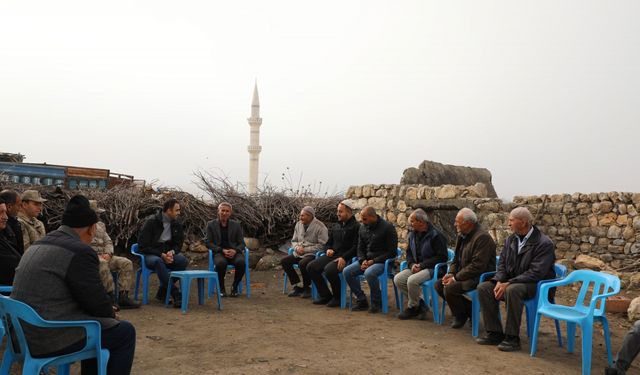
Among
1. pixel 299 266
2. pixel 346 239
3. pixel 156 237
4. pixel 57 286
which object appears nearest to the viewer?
pixel 57 286

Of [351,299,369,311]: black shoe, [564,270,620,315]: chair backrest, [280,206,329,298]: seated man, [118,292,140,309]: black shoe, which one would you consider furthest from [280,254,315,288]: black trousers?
[564,270,620,315]: chair backrest

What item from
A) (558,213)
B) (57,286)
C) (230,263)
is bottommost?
(230,263)

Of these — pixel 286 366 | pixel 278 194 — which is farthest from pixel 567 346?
pixel 278 194

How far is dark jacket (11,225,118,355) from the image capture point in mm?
2949

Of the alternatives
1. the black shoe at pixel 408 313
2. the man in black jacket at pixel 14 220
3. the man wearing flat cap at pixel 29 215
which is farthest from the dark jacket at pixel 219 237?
the man in black jacket at pixel 14 220

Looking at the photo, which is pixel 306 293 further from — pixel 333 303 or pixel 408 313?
pixel 408 313

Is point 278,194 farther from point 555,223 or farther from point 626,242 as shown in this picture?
point 626,242

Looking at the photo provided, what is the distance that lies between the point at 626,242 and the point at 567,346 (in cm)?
528

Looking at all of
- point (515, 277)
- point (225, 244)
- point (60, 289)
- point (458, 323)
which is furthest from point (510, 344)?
point (225, 244)

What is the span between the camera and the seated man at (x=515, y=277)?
4992 millimetres

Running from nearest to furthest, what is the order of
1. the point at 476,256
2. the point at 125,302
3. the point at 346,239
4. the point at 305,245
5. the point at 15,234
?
the point at 15,234
the point at 476,256
the point at 125,302
the point at 346,239
the point at 305,245

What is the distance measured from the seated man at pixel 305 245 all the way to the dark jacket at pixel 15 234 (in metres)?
3.62

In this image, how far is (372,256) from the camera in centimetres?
679

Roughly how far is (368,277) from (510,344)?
200 centimetres
